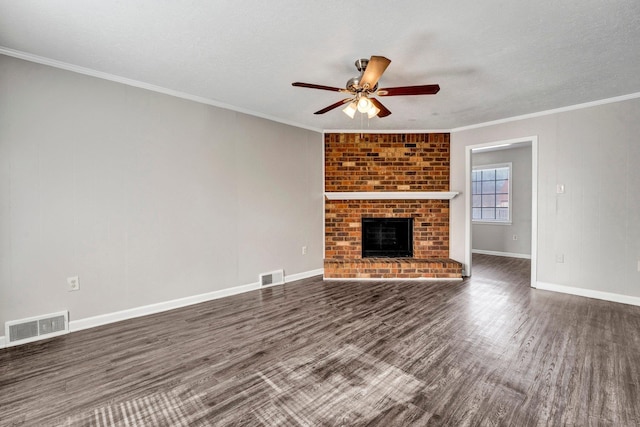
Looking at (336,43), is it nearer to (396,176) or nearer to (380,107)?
(380,107)

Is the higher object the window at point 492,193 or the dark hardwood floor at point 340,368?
the window at point 492,193

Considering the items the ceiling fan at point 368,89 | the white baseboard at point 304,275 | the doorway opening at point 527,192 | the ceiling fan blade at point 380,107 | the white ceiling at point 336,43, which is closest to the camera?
the white ceiling at point 336,43

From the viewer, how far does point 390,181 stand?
4.79 m

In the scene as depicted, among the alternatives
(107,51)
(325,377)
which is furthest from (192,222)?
(325,377)

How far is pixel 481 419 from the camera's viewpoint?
1.52 m

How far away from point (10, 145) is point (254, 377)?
2780 millimetres

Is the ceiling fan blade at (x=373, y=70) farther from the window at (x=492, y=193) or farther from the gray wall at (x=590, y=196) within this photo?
the window at (x=492, y=193)

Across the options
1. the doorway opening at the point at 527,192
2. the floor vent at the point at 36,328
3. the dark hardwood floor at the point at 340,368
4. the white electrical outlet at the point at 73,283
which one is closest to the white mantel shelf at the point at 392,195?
the doorway opening at the point at 527,192

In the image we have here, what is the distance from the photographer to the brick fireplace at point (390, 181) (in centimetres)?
477

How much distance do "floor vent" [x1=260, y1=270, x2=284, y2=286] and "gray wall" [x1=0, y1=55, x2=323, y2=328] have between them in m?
0.09

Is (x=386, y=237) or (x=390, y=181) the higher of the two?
(x=390, y=181)

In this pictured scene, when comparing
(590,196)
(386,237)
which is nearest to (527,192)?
(590,196)

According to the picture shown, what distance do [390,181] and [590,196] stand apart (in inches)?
102

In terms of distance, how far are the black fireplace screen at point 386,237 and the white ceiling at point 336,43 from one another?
2211 millimetres
